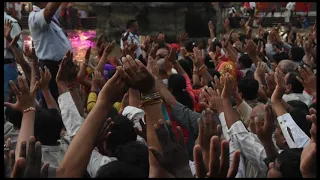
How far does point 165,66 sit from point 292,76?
4.28 ft

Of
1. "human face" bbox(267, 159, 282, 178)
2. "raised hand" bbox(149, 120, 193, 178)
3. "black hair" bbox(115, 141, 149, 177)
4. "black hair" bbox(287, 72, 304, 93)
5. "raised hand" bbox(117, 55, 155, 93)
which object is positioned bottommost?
"black hair" bbox(287, 72, 304, 93)

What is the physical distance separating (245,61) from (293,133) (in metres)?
3.71

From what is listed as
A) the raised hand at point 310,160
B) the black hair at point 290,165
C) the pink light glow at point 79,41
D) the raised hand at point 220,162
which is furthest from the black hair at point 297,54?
the pink light glow at point 79,41

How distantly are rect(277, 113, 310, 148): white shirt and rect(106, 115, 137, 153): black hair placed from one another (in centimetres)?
100

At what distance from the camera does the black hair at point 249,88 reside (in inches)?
193

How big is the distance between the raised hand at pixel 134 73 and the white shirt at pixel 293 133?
1.30m

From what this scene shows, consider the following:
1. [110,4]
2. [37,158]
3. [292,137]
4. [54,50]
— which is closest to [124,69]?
[37,158]

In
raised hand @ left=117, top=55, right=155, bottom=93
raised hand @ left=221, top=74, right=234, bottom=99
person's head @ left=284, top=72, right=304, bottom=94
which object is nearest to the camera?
raised hand @ left=117, top=55, right=155, bottom=93

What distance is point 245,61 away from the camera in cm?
721

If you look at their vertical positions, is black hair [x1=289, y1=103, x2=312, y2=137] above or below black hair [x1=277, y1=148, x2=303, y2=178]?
below

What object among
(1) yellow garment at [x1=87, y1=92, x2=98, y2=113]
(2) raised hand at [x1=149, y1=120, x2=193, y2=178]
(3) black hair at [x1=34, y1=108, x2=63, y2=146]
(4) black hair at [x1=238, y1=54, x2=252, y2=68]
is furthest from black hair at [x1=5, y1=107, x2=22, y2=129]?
(4) black hair at [x1=238, y1=54, x2=252, y2=68]

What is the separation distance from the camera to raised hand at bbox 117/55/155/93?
259cm

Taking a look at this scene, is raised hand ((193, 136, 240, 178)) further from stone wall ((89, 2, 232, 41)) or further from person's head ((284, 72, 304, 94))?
stone wall ((89, 2, 232, 41))

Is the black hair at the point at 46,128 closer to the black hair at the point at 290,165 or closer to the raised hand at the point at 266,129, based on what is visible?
the raised hand at the point at 266,129
